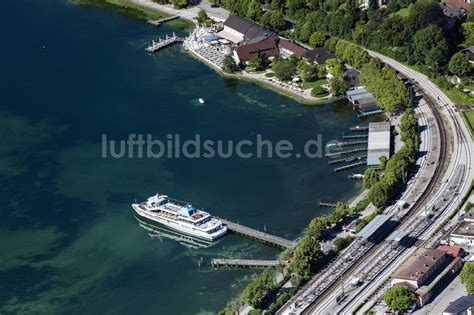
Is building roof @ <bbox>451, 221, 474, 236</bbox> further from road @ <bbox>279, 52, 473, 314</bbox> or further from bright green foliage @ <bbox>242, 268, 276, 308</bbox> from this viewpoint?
bright green foliage @ <bbox>242, 268, 276, 308</bbox>

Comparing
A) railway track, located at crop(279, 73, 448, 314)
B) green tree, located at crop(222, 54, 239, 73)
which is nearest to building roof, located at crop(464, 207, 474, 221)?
railway track, located at crop(279, 73, 448, 314)

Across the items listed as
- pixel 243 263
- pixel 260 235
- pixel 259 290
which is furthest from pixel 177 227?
pixel 259 290

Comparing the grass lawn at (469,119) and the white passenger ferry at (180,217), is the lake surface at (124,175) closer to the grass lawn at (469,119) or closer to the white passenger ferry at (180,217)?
the white passenger ferry at (180,217)

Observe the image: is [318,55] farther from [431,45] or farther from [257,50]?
[431,45]

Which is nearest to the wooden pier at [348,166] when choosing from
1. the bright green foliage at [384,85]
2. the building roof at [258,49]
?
the bright green foliage at [384,85]

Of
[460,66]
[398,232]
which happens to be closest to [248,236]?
[398,232]
